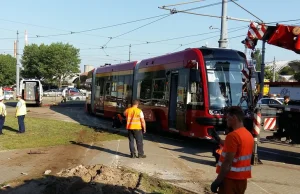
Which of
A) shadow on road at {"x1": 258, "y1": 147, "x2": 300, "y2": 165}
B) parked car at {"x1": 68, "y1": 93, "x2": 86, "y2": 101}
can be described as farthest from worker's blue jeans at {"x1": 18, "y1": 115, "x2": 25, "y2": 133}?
parked car at {"x1": 68, "y1": 93, "x2": 86, "y2": 101}

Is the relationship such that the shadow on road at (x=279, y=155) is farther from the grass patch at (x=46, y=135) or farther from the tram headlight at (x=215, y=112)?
the grass patch at (x=46, y=135)

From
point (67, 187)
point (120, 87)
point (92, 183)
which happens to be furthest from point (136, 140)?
point (120, 87)

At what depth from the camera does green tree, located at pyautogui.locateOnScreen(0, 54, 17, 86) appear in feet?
271

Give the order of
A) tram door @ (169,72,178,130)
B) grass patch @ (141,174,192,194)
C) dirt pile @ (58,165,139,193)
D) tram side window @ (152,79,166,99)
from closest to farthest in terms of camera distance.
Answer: dirt pile @ (58,165,139,193)
grass patch @ (141,174,192,194)
tram door @ (169,72,178,130)
tram side window @ (152,79,166,99)

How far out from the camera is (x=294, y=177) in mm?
8977

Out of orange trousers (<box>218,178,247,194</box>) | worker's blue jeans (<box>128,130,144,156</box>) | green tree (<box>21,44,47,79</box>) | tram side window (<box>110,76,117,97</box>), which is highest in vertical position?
green tree (<box>21,44,47,79</box>)

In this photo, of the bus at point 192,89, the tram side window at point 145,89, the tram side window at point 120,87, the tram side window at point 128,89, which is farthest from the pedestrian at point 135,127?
the tram side window at point 120,87

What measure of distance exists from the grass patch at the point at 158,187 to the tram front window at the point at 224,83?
16.3 feet

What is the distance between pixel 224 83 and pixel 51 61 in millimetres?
64002

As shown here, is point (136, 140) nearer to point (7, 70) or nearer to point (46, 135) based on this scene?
point (46, 135)

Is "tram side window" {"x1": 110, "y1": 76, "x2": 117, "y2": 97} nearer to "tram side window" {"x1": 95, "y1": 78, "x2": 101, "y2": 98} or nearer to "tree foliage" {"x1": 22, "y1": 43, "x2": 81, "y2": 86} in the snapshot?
"tram side window" {"x1": 95, "y1": 78, "x2": 101, "y2": 98}

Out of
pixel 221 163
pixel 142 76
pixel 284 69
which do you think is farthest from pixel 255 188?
pixel 284 69

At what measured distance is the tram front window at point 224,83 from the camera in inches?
491

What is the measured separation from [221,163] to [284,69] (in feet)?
299
